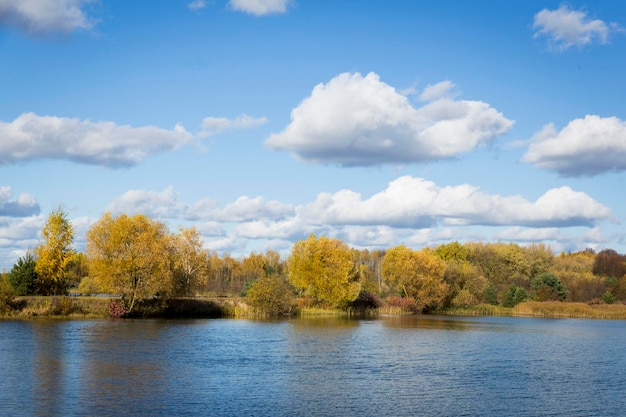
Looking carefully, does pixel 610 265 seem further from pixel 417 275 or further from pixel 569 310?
pixel 417 275

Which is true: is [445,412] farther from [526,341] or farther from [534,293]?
[534,293]

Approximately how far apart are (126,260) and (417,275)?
4901 centimetres

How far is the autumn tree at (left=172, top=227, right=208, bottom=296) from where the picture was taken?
3233 inches

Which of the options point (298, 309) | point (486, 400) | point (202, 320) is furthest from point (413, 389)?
point (298, 309)

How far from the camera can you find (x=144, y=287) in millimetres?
73938

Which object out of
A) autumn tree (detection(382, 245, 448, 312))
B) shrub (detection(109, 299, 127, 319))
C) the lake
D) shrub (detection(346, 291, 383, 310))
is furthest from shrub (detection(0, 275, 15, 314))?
autumn tree (detection(382, 245, 448, 312))

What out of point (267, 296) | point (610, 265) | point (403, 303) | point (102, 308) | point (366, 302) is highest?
point (610, 265)

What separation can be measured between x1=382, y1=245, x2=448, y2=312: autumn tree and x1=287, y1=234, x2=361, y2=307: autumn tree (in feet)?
28.7

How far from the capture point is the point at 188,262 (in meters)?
88.2

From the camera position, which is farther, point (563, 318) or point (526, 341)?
point (563, 318)

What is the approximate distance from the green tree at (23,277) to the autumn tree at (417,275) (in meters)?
55.5

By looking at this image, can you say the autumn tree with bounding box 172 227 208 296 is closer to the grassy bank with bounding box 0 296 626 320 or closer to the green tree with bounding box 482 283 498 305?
the grassy bank with bounding box 0 296 626 320

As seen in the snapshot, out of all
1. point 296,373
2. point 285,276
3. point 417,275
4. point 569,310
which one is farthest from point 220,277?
point 296,373

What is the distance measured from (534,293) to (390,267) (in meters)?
29.1
